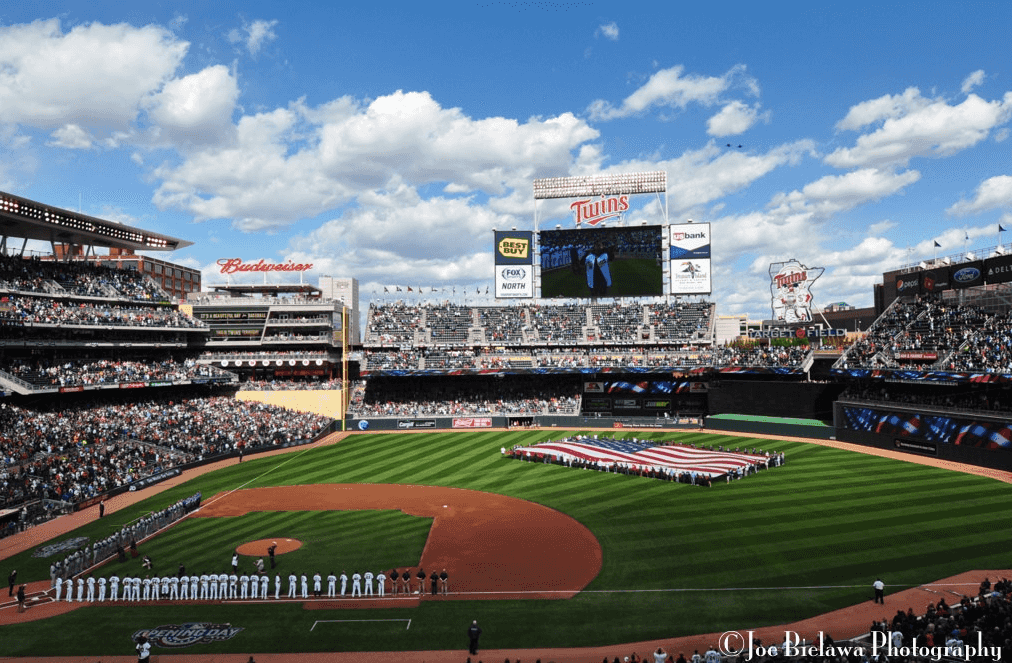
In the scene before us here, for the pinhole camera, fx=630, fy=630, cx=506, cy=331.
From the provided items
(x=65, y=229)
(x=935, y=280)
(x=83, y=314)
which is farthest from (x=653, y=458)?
(x=65, y=229)

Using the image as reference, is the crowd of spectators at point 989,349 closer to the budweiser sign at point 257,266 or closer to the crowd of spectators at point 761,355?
the crowd of spectators at point 761,355

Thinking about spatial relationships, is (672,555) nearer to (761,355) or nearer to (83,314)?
Result: (761,355)

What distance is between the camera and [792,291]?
54406 millimetres

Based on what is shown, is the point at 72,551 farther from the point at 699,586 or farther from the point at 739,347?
the point at 739,347

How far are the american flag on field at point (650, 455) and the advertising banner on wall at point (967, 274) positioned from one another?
20355mm

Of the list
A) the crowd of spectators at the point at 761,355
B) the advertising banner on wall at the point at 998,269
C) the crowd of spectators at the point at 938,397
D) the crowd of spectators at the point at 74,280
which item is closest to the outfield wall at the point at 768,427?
the crowd of spectators at the point at 938,397

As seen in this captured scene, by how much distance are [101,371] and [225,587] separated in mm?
37958

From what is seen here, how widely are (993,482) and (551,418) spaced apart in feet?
107

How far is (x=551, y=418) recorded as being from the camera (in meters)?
57.2

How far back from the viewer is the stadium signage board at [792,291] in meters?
53.3

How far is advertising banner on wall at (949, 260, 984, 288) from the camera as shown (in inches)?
1690

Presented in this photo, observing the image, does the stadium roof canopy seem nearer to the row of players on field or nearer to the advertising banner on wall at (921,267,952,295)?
the row of players on field

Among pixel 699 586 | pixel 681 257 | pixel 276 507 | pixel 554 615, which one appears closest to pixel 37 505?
pixel 276 507

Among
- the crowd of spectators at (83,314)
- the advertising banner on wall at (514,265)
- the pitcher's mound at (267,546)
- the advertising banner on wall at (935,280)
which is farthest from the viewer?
the advertising banner on wall at (514,265)
